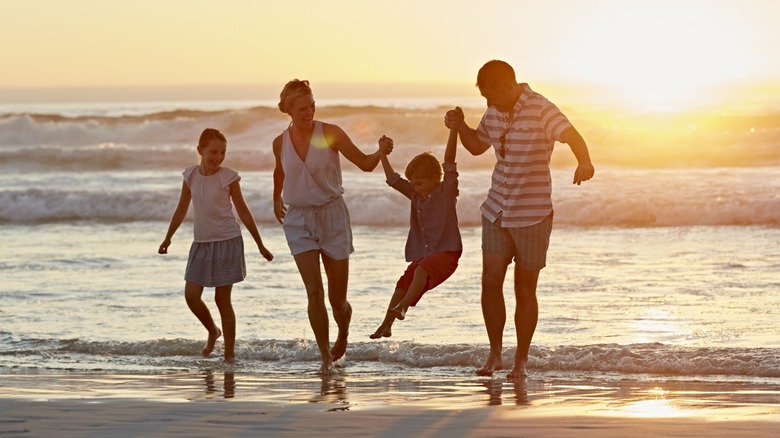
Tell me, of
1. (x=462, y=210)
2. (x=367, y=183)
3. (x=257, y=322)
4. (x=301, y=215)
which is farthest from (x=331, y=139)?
(x=367, y=183)

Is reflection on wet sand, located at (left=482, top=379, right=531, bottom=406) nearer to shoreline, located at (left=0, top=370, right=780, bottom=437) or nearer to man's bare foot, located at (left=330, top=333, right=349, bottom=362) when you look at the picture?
shoreline, located at (left=0, top=370, right=780, bottom=437)

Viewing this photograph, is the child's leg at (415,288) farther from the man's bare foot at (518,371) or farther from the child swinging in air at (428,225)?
the man's bare foot at (518,371)

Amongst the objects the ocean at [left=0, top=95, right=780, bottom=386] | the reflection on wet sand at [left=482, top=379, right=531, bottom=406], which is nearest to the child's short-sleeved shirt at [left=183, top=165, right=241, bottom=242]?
the ocean at [left=0, top=95, right=780, bottom=386]

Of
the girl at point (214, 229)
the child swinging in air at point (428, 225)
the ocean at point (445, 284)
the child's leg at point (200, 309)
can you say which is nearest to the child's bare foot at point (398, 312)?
the child swinging in air at point (428, 225)

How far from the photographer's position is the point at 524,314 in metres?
7.09

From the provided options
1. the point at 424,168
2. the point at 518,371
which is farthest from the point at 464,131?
the point at 518,371

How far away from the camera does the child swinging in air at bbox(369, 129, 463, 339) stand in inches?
283

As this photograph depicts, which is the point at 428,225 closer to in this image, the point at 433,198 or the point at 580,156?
the point at 433,198

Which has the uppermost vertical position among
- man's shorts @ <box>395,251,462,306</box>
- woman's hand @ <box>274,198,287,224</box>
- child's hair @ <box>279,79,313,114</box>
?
child's hair @ <box>279,79,313,114</box>

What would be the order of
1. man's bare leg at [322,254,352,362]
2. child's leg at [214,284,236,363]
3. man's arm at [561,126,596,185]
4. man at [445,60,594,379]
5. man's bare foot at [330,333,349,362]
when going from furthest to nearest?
child's leg at [214,284,236,363]
man's bare foot at [330,333,349,362]
man's bare leg at [322,254,352,362]
man at [445,60,594,379]
man's arm at [561,126,596,185]

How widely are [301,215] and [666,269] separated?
5.62 metres

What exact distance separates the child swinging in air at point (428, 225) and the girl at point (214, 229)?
1.15m

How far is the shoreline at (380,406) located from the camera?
516 cm

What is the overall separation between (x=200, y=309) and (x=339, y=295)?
1.20 metres
